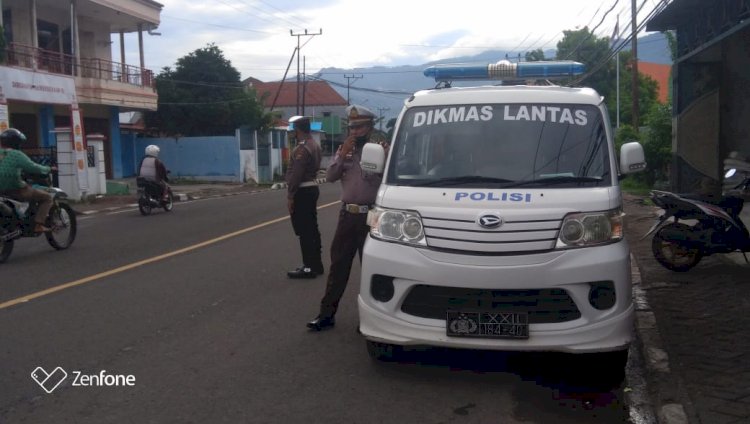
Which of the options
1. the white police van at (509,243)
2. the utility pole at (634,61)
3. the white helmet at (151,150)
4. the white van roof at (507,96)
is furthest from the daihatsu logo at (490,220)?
the utility pole at (634,61)

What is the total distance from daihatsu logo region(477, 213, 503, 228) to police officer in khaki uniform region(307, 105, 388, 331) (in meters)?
1.58

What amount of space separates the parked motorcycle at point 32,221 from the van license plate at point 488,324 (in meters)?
7.60

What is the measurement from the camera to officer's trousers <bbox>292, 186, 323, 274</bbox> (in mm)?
8625

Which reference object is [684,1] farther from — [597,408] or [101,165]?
[101,165]

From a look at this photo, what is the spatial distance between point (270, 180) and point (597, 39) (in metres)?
28.9

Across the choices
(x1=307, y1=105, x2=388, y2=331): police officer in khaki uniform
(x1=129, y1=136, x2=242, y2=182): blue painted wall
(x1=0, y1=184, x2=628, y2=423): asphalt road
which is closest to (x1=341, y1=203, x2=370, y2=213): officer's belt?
(x1=307, y1=105, x2=388, y2=331): police officer in khaki uniform

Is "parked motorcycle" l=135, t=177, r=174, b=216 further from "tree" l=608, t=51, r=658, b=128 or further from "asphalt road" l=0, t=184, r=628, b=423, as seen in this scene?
"tree" l=608, t=51, r=658, b=128

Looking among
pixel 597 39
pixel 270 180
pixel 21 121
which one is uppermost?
pixel 597 39

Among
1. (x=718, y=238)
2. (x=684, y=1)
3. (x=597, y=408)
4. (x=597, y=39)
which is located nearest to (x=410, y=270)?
(x=597, y=408)

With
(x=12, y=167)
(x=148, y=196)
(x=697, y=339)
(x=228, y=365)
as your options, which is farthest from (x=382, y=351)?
(x=148, y=196)

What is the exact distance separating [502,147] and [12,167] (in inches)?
295

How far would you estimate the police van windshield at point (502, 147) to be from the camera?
5.57 m

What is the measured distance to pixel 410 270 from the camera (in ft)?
16.5

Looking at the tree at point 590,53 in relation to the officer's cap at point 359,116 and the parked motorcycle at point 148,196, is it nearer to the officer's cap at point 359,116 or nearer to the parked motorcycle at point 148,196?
the parked motorcycle at point 148,196
